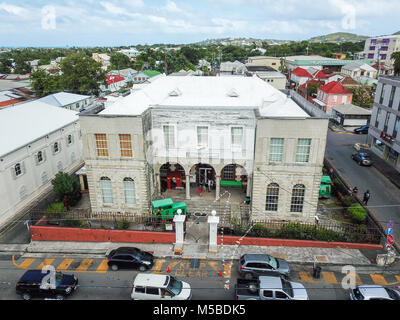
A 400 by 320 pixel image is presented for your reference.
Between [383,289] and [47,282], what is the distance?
21990mm

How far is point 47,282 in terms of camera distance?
19.8 metres

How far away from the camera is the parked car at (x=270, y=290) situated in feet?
60.9

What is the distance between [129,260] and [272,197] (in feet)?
45.8

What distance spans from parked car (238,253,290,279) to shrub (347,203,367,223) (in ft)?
31.0

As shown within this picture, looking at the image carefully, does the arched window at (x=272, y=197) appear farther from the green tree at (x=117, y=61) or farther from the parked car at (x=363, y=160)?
the green tree at (x=117, y=61)

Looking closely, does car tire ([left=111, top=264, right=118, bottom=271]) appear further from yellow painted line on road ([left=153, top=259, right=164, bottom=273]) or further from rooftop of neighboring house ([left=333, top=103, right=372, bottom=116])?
rooftop of neighboring house ([left=333, top=103, right=372, bottom=116])

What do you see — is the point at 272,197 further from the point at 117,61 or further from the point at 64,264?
the point at 117,61

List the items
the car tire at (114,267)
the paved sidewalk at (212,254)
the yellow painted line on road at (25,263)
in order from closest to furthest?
the car tire at (114,267) → the yellow painted line on road at (25,263) → the paved sidewalk at (212,254)

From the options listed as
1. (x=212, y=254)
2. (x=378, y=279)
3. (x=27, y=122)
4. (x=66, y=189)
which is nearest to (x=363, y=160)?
(x=378, y=279)

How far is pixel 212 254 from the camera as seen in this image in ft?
79.9

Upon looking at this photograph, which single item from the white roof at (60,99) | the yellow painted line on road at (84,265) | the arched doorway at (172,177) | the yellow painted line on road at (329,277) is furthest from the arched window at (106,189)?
the white roof at (60,99)

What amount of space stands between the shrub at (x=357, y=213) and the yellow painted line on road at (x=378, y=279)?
560cm

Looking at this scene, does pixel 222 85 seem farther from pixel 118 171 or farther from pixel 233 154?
pixel 118 171

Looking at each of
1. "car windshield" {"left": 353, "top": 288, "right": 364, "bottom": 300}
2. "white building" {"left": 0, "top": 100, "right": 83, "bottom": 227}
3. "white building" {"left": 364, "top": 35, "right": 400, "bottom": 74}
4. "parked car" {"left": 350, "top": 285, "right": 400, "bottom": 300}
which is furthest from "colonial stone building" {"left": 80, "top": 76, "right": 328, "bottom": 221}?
"white building" {"left": 364, "top": 35, "right": 400, "bottom": 74}
